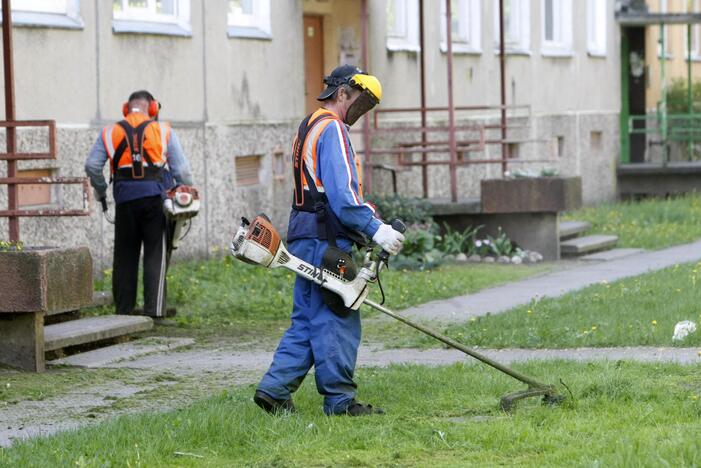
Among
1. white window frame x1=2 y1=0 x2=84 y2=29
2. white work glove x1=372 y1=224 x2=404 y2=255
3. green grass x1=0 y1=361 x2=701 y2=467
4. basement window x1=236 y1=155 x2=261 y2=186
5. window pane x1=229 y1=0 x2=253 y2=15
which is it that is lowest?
green grass x1=0 y1=361 x2=701 y2=467

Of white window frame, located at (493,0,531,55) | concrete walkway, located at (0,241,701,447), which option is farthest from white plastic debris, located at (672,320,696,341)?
white window frame, located at (493,0,531,55)

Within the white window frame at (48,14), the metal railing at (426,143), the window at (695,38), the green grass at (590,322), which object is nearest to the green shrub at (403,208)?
the metal railing at (426,143)

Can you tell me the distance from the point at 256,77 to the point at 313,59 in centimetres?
247

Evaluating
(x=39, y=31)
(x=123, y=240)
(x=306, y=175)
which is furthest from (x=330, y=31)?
(x=306, y=175)

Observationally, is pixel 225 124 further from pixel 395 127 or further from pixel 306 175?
pixel 306 175

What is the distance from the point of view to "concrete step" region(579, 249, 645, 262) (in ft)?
56.9

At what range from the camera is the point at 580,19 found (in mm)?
27344

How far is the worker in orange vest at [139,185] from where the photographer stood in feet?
39.1

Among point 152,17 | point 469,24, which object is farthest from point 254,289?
point 469,24

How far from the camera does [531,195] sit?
679 inches

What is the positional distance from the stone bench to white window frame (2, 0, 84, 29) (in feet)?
13.3

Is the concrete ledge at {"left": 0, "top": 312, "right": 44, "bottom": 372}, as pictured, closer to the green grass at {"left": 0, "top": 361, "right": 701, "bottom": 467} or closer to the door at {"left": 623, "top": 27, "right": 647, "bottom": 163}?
the green grass at {"left": 0, "top": 361, "right": 701, "bottom": 467}

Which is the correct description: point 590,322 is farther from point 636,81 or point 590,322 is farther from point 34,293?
point 636,81

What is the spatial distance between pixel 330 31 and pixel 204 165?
4.60m
